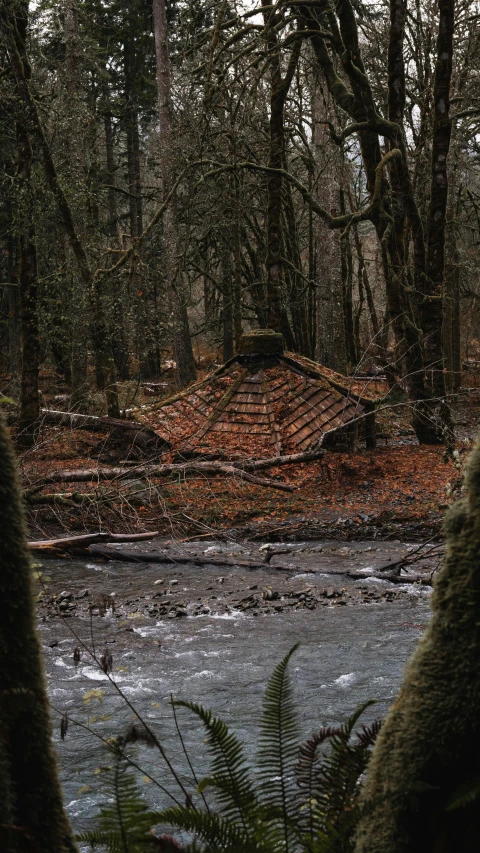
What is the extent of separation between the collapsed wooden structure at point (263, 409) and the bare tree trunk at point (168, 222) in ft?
14.6

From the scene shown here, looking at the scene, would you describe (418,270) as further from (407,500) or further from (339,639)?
(339,639)

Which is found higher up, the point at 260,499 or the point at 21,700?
the point at 21,700

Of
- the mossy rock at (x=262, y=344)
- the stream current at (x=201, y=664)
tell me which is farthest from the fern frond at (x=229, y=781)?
the mossy rock at (x=262, y=344)

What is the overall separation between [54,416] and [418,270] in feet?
28.3

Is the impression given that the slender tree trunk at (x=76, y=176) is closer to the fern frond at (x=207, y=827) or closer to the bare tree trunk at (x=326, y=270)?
the bare tree trunk at (x=326, y=270)

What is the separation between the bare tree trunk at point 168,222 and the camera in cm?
2169

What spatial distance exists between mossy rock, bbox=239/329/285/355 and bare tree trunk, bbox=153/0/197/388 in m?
4.03

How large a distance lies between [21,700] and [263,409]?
557 inches

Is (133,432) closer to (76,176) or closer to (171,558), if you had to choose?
(171,558)

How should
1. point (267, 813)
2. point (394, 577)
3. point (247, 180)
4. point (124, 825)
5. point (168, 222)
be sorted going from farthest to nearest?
point (168, 222)
point (247, 180)
point (394, 577)
point (267, 813)
point (124, 825)

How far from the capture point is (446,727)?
1.83m

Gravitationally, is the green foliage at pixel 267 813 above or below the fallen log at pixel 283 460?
above

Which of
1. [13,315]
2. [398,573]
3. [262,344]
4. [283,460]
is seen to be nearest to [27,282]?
[262,344]

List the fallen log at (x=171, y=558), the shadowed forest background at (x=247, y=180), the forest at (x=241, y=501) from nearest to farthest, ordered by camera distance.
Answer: the forest at (x=241, y=501), the fallen log at (x=171, y=558), the shadowed forest background at (x=247, y=180)
